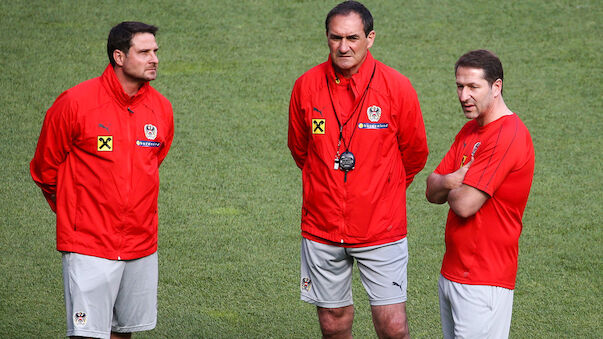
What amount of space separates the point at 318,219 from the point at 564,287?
2.54 meters

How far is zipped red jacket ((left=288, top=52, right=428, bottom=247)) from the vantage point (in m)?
4.11

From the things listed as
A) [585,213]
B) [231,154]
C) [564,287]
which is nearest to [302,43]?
[231,154]

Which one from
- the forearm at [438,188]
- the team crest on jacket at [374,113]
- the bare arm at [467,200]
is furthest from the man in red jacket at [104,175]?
the bare arm at [467,200]

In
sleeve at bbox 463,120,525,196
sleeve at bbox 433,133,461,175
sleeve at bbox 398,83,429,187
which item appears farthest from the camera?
sleeve at bbox 398,83,429,187

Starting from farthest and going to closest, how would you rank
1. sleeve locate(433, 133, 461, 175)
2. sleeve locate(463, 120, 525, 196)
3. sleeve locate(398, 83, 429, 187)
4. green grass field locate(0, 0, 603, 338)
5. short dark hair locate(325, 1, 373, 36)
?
green grass field locate(0, 0, 603, 338) < sleeve locate(398, 83, 429, 187) < short dark hair locate(325, 1, 373, 36) < sleeve locate(433, 133, 461, 175) < sleeve locate(463, 120, 525, 196)

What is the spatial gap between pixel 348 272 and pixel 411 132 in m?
0.80

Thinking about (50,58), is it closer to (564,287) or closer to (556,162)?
(556,162)

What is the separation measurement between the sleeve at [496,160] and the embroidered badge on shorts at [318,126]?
34.2 inches

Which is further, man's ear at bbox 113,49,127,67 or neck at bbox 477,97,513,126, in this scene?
man's ear at bbox 113,49,127,67

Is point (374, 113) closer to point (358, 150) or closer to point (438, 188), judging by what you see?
point (358, 150)

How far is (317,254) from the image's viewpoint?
425 centimetres

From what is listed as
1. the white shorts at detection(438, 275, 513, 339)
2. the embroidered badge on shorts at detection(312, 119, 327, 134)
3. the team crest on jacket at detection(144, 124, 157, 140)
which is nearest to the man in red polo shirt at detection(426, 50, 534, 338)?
the white shorts at detection(438, 275, 513, 339)

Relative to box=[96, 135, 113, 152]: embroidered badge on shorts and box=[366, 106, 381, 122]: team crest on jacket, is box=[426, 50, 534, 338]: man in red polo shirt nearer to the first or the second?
box=[366, 106, 381, 122]: team crest on jacket

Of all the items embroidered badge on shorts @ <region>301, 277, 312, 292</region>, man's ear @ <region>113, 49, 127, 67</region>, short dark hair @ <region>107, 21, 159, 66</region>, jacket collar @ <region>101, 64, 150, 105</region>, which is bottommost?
embroidered badge on shorts @ <region>301, 277, 312, 292</region>
